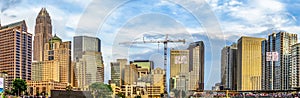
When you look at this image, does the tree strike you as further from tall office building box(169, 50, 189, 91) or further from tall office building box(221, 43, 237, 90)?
tall office building box(221, 43, 237, 90)

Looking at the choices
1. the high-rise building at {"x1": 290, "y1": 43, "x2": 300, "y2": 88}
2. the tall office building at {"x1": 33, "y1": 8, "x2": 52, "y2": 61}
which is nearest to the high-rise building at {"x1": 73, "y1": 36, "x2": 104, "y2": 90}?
the high-rise building at {"x1": 290, "y1": 43, "x2": 300, "y2": 88}

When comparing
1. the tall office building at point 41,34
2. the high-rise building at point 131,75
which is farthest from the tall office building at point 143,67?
the tall office building at point 41,34

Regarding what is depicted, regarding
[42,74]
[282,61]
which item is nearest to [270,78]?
[282,61]

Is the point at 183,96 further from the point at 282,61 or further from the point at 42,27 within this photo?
the point at 42,27

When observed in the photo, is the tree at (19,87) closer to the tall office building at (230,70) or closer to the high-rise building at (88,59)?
the high-rise building at (88,59)

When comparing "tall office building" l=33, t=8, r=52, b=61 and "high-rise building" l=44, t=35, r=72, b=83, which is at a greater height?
"tall office building" l=33, t=8, r=52, b=61

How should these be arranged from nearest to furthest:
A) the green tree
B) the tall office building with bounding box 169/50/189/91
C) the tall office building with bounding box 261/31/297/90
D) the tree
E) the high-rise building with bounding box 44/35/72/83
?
the green tree → the tall office building with bounding box 169/50/189/91 → the tree → the tall office building with bounding box 261/31/297/90 → the high-rise building with bounding box 44/35/72/83
